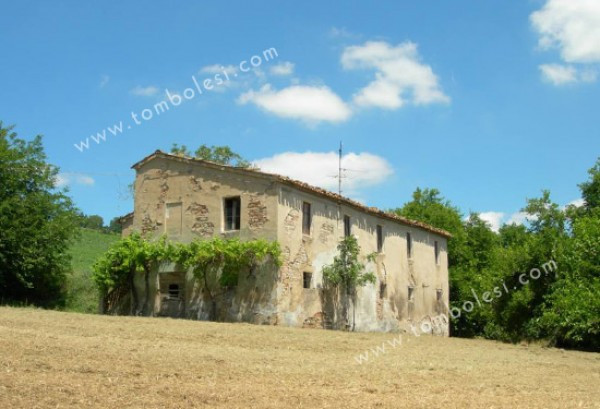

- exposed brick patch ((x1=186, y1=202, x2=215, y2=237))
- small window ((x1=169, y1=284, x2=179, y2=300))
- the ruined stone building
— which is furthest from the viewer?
small window ((x1=169, y1=284, x2=179, y2=300))

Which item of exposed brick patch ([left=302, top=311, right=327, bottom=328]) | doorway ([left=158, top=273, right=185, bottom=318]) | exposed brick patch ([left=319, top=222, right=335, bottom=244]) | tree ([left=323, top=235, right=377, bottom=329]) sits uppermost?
exposed brick patch ([left=319, top=222, right=335, bottom=244])

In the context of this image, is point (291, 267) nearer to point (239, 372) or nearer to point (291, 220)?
point (291, 220)

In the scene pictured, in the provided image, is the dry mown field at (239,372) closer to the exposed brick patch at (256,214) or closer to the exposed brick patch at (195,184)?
the exposed brick patch at (256,214)

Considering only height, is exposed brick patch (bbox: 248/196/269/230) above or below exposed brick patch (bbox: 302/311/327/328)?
above

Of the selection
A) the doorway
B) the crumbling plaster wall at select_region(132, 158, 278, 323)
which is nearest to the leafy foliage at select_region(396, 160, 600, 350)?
the crumbling plaster wall at select_region(132, 158, 278, 323)

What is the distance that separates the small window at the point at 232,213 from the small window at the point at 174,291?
291 cm

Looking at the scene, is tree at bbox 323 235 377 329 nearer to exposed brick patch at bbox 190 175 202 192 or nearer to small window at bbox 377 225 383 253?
small window at bbox 377 225 383 253

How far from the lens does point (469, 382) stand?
41.7ft

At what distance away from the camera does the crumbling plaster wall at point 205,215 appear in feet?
74.7

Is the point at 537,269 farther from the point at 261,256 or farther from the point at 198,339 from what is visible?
the point at 198,339

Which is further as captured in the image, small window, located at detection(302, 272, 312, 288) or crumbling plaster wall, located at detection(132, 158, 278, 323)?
small window, located at detection(302, 272, 312, 288)

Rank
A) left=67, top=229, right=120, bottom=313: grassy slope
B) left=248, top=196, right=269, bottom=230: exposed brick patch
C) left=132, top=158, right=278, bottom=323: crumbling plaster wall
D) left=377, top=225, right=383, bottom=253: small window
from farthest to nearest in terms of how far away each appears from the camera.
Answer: left=67, top=229, right=120, bottom=313: grassy slope → left=377, top=225, right=383, bottom=253: small window → left=248, top=196, right=269, bottom=230: exposed brick patch → left=132, top=158, right=278, bottom=323: crumbling plaster wall

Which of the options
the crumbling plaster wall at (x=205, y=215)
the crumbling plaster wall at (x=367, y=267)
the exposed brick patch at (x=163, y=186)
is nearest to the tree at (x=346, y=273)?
the crumbling plaster wall at (x=367, y=267)

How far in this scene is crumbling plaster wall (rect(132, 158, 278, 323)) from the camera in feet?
74.7
